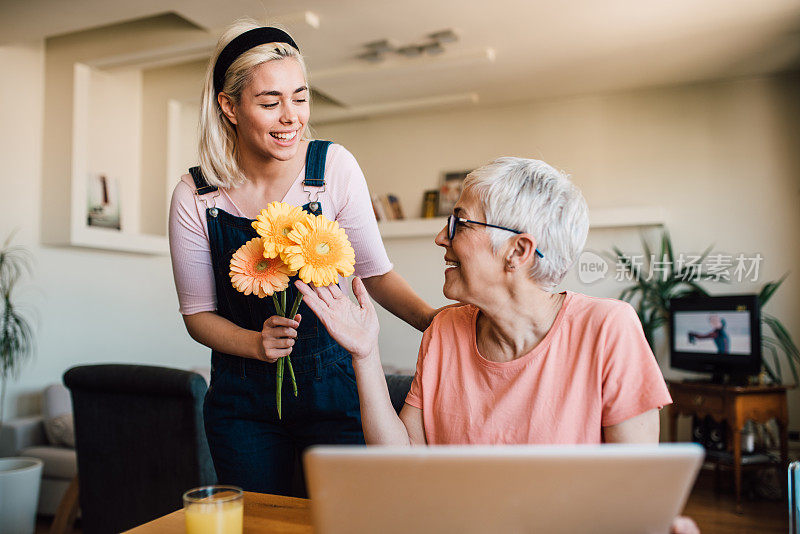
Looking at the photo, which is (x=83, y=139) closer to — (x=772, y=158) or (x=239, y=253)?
(x=239, y=253)

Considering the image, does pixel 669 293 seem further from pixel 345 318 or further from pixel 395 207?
pixel 345 318

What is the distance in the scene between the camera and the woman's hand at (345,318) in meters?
1.15

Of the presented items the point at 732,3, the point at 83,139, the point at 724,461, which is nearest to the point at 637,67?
the point at 732,3

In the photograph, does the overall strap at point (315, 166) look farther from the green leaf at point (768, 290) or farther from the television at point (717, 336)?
the green leaf at point (768, 290)

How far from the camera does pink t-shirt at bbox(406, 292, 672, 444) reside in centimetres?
117

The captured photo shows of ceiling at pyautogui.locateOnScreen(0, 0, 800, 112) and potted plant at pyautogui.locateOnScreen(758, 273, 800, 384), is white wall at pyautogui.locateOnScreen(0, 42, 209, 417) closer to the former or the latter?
ceiling at pyautogui.locateOnScreen(0, 0, 800, 112)

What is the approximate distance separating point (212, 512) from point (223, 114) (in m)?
1.00

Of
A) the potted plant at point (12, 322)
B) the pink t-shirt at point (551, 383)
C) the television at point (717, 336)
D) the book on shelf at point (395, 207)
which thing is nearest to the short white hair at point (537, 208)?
the pink t-shirt at point (551, 383)

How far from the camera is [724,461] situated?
14.1ft

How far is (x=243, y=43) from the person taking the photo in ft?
4.83

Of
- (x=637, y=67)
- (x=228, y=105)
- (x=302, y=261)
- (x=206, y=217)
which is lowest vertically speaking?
(x=302, y=261)

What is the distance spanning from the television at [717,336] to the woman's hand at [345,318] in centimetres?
392

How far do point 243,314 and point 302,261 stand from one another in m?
0.54

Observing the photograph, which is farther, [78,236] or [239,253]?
[78,236]
